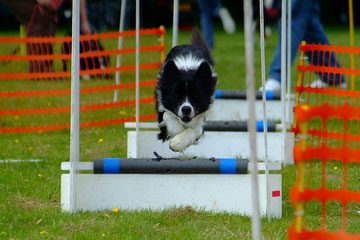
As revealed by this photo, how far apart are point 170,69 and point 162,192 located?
1.29 meters

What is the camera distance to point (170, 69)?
5430 mm

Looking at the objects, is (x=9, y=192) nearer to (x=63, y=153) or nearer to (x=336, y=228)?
(x=63, y=153)

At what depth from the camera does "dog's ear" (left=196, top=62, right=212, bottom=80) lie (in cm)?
538

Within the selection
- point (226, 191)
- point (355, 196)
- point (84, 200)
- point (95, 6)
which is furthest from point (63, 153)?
point (95, 6)

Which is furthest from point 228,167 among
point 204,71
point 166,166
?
point 204,71

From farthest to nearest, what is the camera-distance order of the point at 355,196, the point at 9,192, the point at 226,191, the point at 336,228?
the point at 9,192 → the point at 226,191 → the point at 336,228 → the point at 355,196

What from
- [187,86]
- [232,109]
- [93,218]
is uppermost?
[187,86]

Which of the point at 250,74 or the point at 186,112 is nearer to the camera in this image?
the point at 250,74

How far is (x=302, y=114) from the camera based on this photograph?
277cm

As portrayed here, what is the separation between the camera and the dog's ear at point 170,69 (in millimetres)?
5383

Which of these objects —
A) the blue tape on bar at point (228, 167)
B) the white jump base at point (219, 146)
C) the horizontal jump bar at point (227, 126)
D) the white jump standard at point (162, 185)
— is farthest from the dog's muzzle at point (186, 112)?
the blue tape on bar at point (228, 167)

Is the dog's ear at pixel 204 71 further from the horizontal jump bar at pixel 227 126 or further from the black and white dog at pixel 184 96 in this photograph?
the horizontal jump bar at pixel 227 126

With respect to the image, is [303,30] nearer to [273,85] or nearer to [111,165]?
[273,85]

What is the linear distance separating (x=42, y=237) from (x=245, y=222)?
129cm
